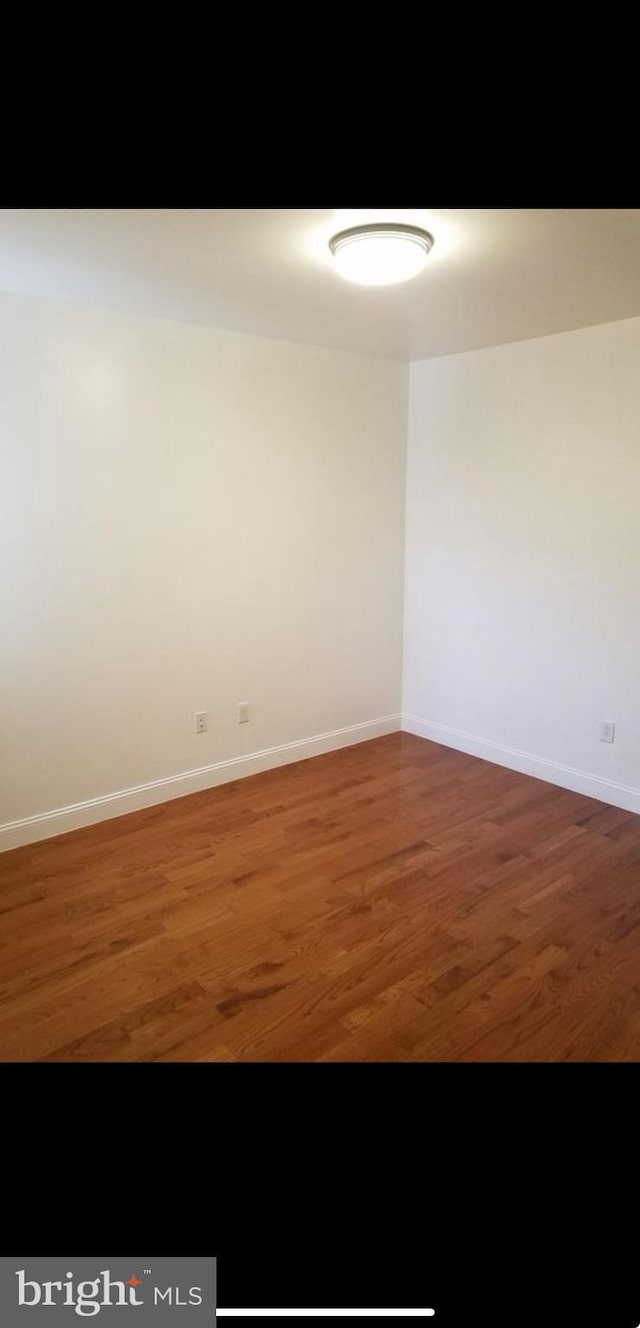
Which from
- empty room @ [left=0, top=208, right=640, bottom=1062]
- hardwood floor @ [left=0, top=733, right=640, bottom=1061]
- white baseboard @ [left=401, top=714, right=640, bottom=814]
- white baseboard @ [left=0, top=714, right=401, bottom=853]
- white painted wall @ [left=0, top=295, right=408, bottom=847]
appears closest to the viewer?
hardwood floor @ [left=0, top=733, right=640, bottom=1061]

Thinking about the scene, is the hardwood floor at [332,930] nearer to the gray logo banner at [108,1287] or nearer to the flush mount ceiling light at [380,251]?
the gray logo banner at [108,1287]

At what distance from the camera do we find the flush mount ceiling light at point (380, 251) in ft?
6.40

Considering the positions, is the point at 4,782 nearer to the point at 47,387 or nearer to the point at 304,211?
the point at 47,387

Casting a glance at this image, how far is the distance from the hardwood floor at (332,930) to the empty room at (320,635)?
0.01 meters

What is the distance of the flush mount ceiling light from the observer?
195 cm

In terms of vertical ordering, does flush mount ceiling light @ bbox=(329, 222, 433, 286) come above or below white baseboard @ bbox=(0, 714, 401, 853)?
above

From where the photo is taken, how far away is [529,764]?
3.70 m

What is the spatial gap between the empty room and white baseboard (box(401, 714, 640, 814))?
0.02 metres

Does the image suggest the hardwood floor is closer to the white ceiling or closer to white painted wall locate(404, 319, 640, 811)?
white painted wall locate(404, 319, 640, 811)

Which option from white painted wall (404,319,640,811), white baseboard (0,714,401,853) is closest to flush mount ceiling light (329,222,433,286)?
white painted wall (404,319,640,811)

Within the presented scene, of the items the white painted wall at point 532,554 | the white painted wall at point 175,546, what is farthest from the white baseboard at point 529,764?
the white painted wall at point 175,546

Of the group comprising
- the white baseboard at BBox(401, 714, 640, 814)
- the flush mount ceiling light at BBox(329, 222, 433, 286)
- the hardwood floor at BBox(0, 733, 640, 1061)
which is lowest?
the hardwood floor at BBox(0, 733, 640, 1061)

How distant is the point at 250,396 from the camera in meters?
3.37
